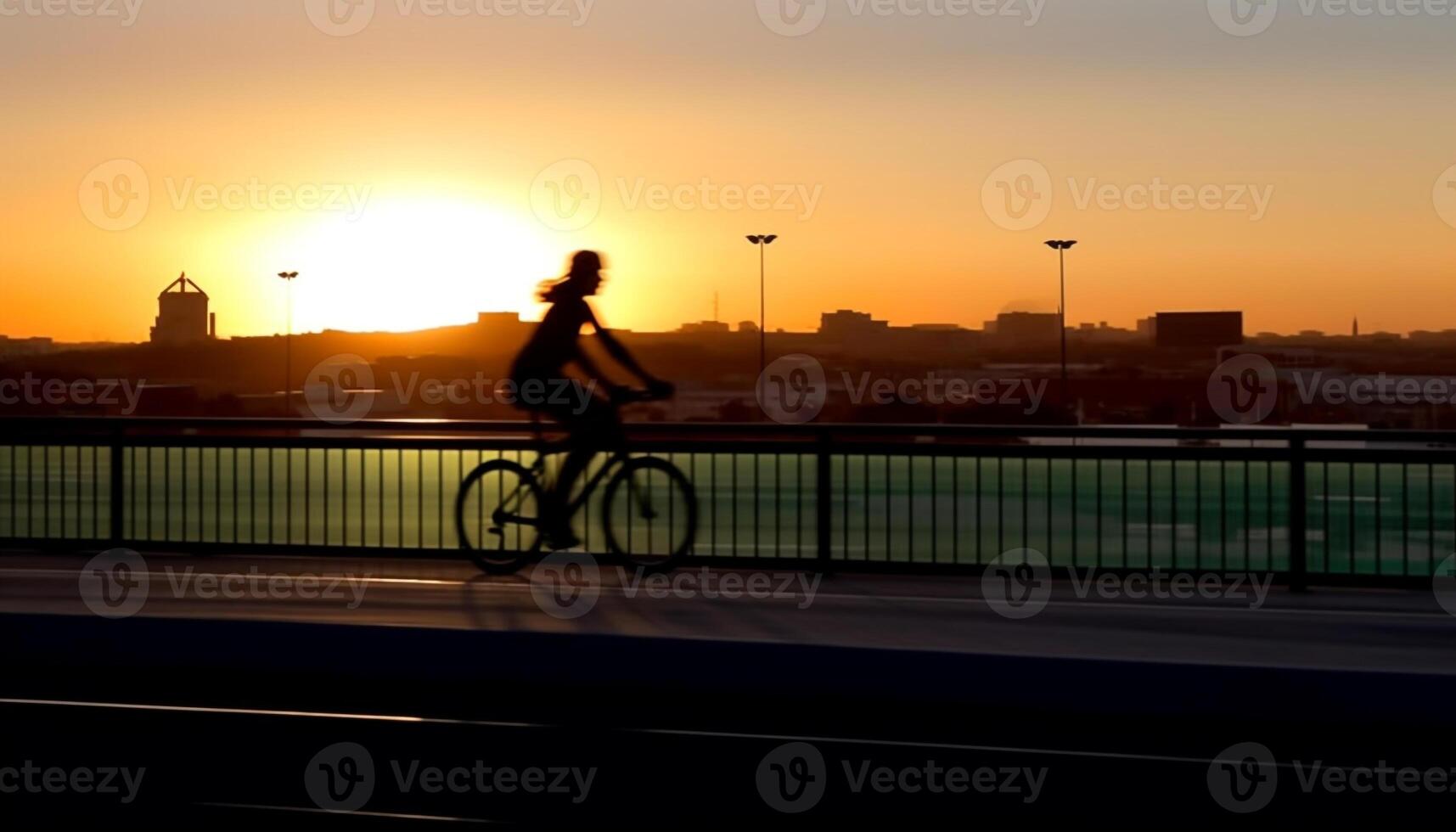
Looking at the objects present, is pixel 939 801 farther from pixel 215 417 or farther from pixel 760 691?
pixel 215 417

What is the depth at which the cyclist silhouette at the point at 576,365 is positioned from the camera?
1120 cm

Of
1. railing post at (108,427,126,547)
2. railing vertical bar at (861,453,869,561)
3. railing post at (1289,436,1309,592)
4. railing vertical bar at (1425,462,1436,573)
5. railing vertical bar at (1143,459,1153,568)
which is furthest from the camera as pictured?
railing post at (108,427,126,547)

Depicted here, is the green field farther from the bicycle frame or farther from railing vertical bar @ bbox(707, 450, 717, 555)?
the bicycle frame

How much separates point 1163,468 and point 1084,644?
348cm

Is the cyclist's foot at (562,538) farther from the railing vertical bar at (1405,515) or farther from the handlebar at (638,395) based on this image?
the railing vertical bar at (1405,515)

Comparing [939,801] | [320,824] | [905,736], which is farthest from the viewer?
[905,736]

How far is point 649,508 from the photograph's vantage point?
1150 cm

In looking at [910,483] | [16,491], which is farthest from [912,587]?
[16,491]

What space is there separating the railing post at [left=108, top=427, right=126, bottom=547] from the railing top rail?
10 centimetres

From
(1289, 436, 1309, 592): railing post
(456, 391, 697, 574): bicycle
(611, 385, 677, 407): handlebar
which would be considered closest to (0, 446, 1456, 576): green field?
(456, 391, 697, 574): bicycle

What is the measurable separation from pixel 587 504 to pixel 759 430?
1557 mm

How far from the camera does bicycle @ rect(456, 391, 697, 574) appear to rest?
11445 millimetres

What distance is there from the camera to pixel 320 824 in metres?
5.92

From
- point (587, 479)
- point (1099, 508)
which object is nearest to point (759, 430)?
point (587, 479)
